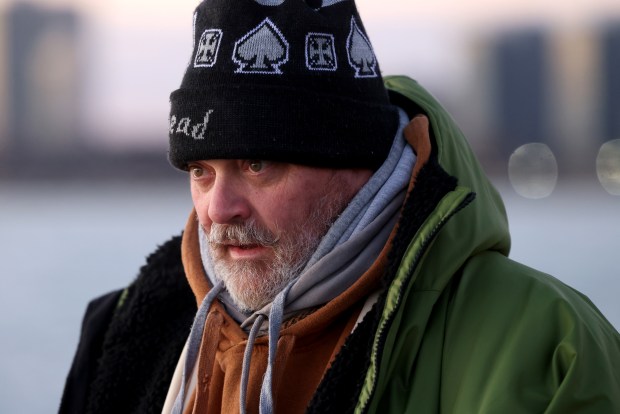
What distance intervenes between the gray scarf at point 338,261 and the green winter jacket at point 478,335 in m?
0.12

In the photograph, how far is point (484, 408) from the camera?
5.65ft

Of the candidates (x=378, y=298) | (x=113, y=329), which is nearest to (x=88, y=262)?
(x=113, y=329)

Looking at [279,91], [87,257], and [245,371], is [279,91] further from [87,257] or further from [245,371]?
[87,257]

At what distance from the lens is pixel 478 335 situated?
1.84 meters

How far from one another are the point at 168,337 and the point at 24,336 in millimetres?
3991

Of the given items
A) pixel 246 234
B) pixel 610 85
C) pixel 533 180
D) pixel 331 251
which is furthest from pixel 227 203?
pixel 610 85

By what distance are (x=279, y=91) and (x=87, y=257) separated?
251 inches

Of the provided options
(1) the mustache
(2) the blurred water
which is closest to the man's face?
(1) the mustache

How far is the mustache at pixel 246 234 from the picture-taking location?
205 centimetres

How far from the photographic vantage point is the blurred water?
5.64m

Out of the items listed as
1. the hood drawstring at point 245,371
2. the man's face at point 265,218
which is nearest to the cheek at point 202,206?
the man's face at point 265,218

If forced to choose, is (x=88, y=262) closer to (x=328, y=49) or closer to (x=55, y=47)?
(x=328, y=49)

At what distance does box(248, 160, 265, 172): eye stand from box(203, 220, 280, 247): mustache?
10cm

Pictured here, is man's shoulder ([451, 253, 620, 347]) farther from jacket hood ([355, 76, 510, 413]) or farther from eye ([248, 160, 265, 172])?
eye ([248, 160, 265, 172])
